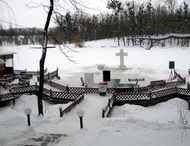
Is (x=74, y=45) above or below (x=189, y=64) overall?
above

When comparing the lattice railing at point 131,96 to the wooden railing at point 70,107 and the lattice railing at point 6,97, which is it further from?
the lattice railing at point 6,97

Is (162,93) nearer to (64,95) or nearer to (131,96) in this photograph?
(131,96)

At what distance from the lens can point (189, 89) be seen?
17234 mm

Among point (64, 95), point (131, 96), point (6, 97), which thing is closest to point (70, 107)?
point (64, 95)

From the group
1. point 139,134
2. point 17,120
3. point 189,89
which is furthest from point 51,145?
point 189,89

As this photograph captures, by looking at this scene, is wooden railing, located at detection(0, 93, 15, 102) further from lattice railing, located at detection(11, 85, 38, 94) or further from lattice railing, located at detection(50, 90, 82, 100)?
lattice railing, located at detection(50, 90, 82, 100)

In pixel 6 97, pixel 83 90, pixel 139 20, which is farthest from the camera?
pixel 83 90

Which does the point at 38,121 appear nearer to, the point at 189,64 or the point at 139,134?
the point at 139,134

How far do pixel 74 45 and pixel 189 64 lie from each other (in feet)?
158

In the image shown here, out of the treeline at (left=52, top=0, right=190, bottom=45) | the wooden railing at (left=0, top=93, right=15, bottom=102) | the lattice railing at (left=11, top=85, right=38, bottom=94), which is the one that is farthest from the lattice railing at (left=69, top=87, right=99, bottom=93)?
the wooden railing at (left=0, top=93, right=15, bottom=102)

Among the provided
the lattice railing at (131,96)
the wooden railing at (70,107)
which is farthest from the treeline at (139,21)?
the lattice railing at (131,96)

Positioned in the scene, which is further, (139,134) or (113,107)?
(113,107)

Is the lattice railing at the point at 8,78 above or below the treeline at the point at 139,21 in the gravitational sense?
below

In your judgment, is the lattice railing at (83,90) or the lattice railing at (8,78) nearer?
the lattice railing at (83,90)
